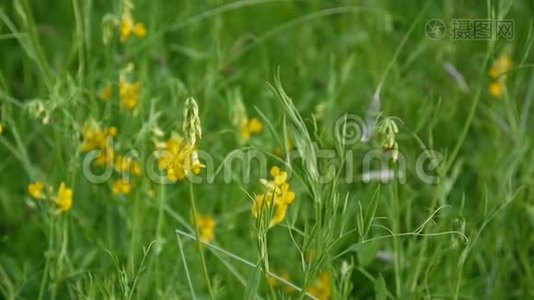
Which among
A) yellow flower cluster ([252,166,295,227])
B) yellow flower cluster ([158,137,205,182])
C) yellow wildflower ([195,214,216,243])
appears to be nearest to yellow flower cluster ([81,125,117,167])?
yellow wildflower ([195,214,216,243])

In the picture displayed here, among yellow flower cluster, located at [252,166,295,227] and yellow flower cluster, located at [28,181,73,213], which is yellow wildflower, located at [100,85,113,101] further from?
yellow flower cluster, located at [252,166,295,227]

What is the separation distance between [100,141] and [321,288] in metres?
0.56

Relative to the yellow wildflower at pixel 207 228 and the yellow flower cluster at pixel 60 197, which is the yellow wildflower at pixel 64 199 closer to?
the yellow flower cluster at pixel 60 197

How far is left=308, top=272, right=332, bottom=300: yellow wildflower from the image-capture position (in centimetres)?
222

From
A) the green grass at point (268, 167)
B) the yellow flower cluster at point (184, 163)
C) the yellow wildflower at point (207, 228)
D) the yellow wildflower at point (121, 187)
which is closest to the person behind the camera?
the yellow flower cluster at point (184, 163)

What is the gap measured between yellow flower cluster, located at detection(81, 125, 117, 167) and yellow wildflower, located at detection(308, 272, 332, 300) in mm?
508

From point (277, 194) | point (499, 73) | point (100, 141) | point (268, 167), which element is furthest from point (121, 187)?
point (499, 73)

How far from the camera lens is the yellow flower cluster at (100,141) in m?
2.17

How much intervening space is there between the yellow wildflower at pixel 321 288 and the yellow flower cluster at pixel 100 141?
A: 51 centimetres

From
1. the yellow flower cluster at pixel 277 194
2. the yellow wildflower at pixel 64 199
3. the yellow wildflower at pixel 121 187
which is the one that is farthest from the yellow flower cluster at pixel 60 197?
the yellow flower cluster at pixel 277 194

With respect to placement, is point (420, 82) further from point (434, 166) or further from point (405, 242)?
point (434, 166)

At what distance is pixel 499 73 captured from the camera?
249 centimetres

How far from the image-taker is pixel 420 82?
2.95 meters

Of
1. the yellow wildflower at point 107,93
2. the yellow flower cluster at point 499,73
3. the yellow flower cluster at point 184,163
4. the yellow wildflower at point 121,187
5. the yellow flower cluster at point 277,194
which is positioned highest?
the yellow wildflower at point 107,93
